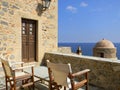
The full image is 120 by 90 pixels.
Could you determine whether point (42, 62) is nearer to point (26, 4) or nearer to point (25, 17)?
point (25, 17)

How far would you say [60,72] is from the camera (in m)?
3.20

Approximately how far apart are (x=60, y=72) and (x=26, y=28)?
361cm

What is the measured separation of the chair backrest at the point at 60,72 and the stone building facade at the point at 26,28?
2.86 m

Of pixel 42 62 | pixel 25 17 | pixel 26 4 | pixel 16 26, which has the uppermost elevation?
pixel 26 4

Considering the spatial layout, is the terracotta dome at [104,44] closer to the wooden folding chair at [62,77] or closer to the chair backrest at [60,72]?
the wooden folding chair at [62,77]

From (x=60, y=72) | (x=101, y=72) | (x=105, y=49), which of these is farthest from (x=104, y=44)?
(x=60, y=72)

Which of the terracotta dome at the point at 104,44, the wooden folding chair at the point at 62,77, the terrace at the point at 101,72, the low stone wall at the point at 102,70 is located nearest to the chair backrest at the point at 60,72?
the wooden folding chair at the point at 62,77

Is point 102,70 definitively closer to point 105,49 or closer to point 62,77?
point 62,77

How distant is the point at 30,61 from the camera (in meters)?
6.53

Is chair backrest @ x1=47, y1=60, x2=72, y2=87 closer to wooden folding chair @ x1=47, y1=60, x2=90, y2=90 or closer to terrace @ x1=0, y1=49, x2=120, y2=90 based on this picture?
wooden folding chair @ x1=47, y1=60, x2=90, y2=90

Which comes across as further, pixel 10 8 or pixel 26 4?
pixel 26 4

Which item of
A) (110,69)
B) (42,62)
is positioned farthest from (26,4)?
(110,69)

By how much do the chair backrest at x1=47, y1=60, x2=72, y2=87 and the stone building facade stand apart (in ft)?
9.39

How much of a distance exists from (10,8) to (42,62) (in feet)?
8.63
